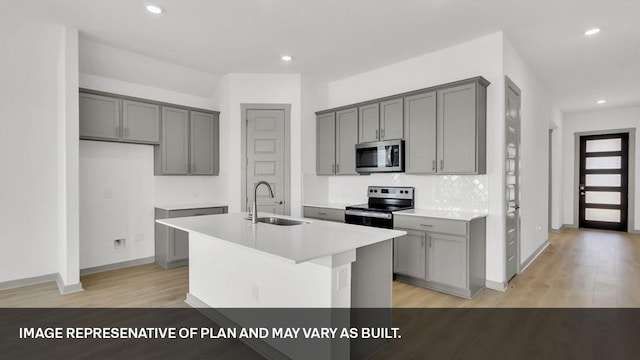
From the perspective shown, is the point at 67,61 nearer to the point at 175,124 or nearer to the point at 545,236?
the point at 175,124

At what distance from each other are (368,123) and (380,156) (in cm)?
51

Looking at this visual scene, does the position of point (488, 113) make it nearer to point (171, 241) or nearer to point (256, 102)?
point (256, 102)

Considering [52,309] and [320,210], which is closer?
[52,309]

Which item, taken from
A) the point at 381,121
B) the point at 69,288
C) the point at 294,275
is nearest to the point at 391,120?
the point at 381,121

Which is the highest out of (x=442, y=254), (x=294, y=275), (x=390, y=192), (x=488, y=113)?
(x=488, y=113)

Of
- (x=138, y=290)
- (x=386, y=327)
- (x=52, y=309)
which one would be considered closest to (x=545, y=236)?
(x=386, y=327)

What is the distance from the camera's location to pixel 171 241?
433cm

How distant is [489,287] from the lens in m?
3.55

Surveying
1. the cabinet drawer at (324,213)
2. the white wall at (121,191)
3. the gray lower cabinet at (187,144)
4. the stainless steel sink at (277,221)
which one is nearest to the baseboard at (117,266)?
the white wall at (121,191)

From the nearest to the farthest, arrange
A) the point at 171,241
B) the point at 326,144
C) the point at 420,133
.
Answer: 1. the point at 420,133
2. the point at 171,241
3. the point at 326,144

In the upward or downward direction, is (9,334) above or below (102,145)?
below

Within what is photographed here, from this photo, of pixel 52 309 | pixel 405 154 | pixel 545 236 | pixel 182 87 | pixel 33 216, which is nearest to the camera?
pixel 52 309

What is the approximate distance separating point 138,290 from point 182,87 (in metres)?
2.93

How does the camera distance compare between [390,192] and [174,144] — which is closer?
[390,192]
